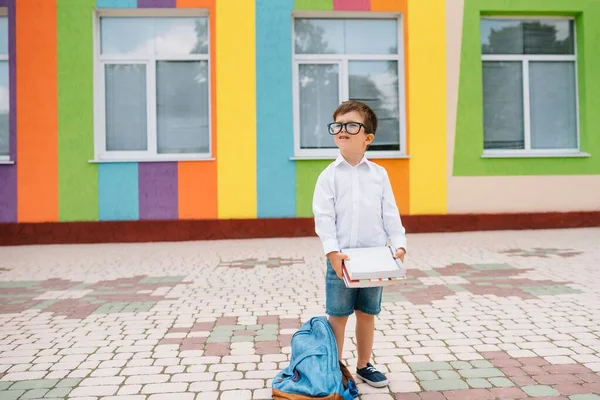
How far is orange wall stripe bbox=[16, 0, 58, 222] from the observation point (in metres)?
9.13

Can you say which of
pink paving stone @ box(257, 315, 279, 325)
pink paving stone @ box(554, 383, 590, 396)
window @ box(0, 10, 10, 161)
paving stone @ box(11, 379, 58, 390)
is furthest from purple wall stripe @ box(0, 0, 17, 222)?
pink paving stone @ box(554, 383, 590, 396)

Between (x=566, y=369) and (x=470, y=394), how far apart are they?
0.72m

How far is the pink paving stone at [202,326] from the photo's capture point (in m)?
3.96

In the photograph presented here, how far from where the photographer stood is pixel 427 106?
9672 millimetres

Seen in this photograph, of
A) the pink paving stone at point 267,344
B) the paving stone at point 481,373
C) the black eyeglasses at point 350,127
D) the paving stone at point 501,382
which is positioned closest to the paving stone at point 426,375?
the paving stone at point 481,373

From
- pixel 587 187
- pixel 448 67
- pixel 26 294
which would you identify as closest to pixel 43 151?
pixel 26 294

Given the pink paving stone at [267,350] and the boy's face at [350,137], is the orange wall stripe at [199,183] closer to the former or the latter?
the pink paving stone at [267,350]

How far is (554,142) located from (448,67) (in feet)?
8.70

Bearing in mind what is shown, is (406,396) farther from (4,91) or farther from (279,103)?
(4,91)

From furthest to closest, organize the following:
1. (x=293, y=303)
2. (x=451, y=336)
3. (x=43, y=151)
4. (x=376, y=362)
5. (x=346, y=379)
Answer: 1. (x=43, y=151)
2. (x=293, y=303)
3. (x=451, y=336)
4. (x=376, y=362)
5. (x=346, y=379)

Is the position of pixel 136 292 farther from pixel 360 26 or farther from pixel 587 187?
pixel 587 187

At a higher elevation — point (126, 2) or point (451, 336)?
point (126, 2)

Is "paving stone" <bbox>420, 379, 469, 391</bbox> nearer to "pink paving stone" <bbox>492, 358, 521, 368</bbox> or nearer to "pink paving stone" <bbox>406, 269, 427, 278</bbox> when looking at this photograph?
"pink paving stone" <bbox>492, 358, 521, 368</bbox>

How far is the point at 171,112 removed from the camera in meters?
9.71
